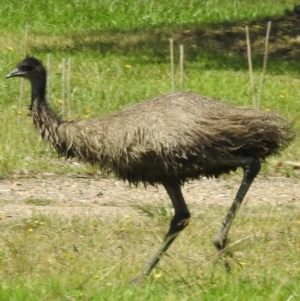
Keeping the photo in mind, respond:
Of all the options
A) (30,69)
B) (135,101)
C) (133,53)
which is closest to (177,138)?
(30,69)

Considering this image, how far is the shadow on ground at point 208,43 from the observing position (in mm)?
15688

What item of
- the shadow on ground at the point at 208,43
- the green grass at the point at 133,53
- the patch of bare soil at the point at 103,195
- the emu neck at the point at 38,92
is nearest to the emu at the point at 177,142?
the emu neck at the point at 38,92

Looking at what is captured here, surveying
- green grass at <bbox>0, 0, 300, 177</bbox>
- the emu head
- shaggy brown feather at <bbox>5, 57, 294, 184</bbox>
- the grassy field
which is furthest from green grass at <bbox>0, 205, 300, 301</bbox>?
green grass at <bbox>0, 0, 300, 177</bbox>

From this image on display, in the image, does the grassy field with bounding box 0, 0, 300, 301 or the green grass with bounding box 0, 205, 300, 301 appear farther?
the grassy field with bounding box 0, 0, 300, 301

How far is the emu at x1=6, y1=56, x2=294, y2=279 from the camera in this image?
705cm

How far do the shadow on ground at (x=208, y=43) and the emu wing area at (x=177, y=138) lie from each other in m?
7.95

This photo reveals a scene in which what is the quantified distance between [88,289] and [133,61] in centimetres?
983

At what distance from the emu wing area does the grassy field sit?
0.59 m

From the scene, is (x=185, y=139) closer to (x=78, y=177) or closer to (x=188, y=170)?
(x=188, y=170)

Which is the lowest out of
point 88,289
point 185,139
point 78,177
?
point 78,177

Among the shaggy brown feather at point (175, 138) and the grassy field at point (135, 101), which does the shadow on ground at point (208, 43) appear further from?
the shaggy brown feather at point (175, 138)

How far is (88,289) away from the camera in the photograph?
5848mm

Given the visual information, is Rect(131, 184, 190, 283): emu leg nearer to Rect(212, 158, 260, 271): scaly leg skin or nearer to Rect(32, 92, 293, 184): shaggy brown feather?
Rect(32, 92, 293, 184): shaggy brown feather

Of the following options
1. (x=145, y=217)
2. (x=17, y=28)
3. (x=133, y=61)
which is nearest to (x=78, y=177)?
(x=145, y=217)
